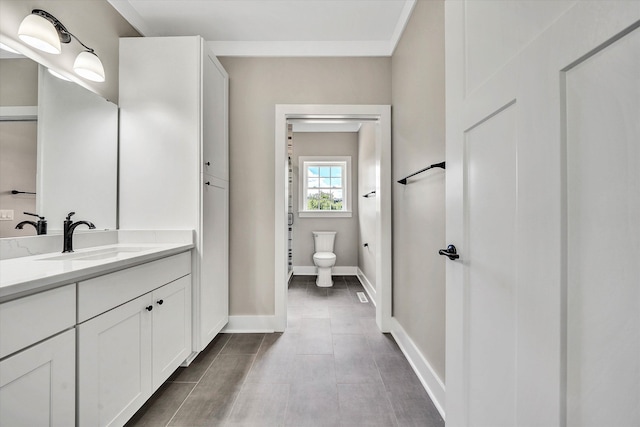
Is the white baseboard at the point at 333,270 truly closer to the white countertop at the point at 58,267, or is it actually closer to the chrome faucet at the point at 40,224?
the white countertop at the point at 58,267

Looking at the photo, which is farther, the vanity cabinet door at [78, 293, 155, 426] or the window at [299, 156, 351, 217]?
the window at [299, 156, 351, 217]

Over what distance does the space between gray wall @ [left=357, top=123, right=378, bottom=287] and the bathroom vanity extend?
2288 mm

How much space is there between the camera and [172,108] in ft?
6.31

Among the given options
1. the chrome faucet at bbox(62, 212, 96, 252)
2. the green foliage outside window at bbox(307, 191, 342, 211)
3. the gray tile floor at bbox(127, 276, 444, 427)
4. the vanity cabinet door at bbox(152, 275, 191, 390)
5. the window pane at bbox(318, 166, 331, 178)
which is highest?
the window pane at bbox(318, 166, 331, 178)

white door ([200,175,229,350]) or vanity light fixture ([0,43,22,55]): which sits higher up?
vanity light fixture ([0,43,22,55])

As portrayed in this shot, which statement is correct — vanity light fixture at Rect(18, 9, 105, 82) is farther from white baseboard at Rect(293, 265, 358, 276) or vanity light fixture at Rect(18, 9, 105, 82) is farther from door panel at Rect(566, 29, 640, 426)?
white baseboard at Rect(293, 265, 358, 276)

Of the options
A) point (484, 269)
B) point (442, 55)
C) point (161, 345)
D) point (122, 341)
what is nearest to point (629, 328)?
point (484, 269)

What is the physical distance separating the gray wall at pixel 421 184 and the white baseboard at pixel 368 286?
2.88ft

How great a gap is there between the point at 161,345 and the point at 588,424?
68.8 inches

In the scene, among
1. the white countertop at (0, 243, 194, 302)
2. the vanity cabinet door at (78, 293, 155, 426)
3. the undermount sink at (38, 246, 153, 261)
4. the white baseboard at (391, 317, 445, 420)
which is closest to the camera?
the white countertop at (0, 243, 194, 302)

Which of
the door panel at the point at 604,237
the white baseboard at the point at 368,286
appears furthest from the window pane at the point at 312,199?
the door panel at the point at 604,237

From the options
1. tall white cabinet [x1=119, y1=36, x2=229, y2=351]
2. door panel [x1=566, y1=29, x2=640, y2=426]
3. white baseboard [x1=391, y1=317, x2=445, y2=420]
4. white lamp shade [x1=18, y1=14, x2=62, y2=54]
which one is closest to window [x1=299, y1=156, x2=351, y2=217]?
white baseboard [x1=391, y1=317, x2=445, y2=420]

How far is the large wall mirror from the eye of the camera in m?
1.29

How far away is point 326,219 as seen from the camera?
4.67m
